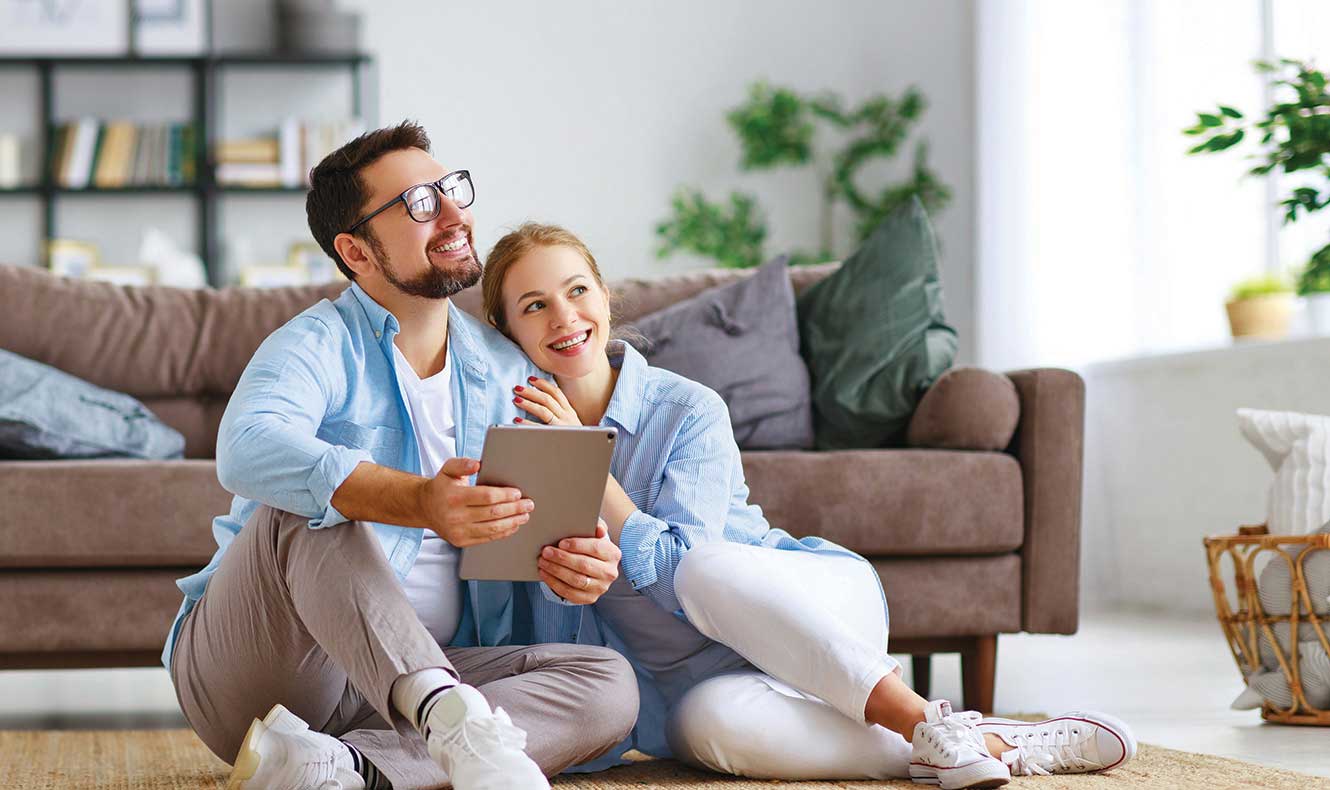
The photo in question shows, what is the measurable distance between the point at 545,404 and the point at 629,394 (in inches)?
5.1

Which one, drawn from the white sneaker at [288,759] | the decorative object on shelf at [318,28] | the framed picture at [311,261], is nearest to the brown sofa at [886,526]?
the white sneaker at [288,759]

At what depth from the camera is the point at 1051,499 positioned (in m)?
2.40

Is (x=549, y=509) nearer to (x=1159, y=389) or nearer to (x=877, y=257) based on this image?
(x=877, y=257)

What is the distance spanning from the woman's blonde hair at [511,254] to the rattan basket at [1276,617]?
3.63 feet

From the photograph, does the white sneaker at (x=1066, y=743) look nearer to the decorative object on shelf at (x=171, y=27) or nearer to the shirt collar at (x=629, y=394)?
the shirt collar at (x=629, y=394)

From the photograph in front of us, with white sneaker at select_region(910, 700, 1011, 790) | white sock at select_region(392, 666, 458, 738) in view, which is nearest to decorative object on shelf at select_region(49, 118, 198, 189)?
white sock at select_region(392, 666, 458, 738)

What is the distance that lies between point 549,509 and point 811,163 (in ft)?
13.6

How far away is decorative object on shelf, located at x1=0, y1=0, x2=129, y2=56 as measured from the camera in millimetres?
5000

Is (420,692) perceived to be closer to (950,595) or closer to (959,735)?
(959,735)

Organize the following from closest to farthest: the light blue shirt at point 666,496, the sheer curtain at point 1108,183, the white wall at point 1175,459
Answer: the light blue shirt at point 666,496 < the white wall at point 1175,459 < the sheer curtain at point 1108,183

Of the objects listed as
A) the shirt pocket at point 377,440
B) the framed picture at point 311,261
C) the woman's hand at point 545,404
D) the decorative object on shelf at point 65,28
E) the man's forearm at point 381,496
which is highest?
the decorative object on shelf at point 65,28

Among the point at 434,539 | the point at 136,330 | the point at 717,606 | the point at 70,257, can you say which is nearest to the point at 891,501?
the point at 717,606

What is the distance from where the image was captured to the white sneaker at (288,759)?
1.40 meters

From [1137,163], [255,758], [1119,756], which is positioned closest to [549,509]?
[255,758]
